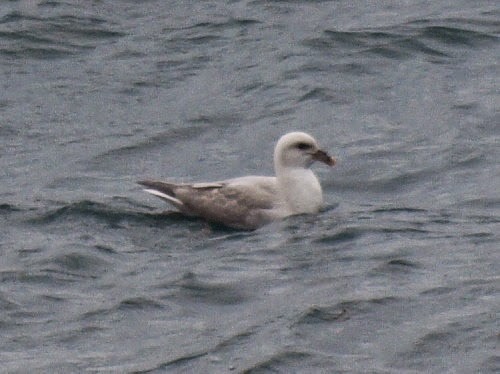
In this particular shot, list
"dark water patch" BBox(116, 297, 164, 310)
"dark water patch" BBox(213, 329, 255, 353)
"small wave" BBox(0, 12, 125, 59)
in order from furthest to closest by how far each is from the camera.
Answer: "small wave" BBox(0, 12, 125, 59) → "dark water patch" BBox(116, 297, 164, 310) → "dark water patch" BBox(213, 329, 255, 353)

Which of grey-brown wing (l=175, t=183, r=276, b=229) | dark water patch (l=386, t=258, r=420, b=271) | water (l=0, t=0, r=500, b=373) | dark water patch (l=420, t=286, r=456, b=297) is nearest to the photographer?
water (l=0, t=0, r=500, b=373)

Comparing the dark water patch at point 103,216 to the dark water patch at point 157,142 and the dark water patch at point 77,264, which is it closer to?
the dark water patch at point 77,264

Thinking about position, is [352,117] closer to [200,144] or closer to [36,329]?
[200,144]

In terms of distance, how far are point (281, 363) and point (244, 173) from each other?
19.1 feet

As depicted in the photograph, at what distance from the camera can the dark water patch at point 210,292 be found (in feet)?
39.8

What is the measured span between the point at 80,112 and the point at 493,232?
6304mm

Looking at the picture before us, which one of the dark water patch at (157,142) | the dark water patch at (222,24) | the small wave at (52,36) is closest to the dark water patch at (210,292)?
the dark water patch at (157,142)

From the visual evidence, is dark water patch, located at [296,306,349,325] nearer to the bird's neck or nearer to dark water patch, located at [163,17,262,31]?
the bird's neck

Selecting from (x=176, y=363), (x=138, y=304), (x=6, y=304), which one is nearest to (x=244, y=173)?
(x=138, y=304)

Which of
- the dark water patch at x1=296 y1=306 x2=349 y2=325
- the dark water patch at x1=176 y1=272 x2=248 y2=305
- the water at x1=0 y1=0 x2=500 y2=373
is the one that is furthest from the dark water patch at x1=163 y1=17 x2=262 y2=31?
the dark water patch at x1=296 y1=306 x2=349 y2=325

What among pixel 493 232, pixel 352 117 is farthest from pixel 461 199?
pixel 352 117

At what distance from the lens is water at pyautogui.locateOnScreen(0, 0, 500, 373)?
36.9 ft

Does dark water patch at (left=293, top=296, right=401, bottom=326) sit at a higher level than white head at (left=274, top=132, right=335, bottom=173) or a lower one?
lower

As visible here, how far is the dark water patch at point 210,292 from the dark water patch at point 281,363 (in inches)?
49.8
